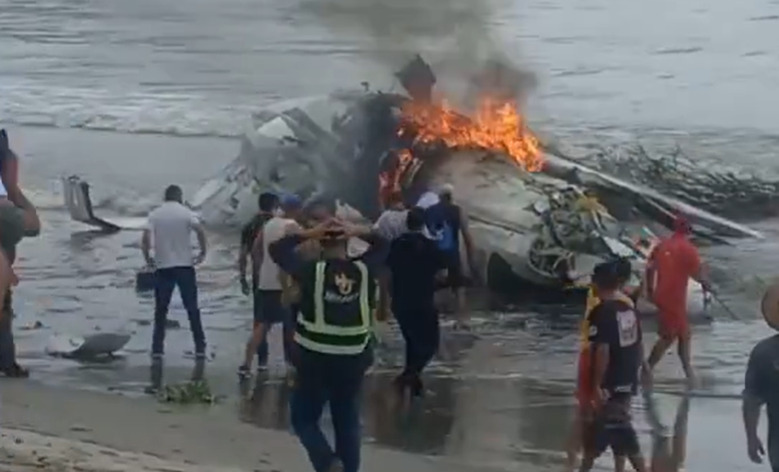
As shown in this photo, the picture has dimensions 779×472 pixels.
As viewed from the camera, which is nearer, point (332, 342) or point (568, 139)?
→ point (332, 342)

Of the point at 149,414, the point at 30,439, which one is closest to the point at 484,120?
the point at 149,414

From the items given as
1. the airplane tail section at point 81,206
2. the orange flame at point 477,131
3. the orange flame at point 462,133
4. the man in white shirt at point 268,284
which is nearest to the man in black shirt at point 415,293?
the man in white shirt at point 268,284

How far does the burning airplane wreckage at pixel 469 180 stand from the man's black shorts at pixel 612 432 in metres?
7.01

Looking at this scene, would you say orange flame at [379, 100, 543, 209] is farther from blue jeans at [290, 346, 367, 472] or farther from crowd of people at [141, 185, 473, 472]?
blue jeans at [290, 346, 367, 472]

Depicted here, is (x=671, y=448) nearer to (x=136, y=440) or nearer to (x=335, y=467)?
(x=335, y=467)

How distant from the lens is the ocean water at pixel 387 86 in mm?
13992

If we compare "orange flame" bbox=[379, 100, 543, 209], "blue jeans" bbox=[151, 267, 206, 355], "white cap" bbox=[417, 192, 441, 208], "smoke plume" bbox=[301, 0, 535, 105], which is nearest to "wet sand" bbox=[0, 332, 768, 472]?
"blue jeans" bbox=[151, 267, 206, 355]

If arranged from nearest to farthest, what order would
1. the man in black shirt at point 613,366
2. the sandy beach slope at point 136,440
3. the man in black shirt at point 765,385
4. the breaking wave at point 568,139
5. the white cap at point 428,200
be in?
the man in black shirt at point 765,385, the sandy beach slope at point 136,440, the man in black shirt at point 613,366, the white cap at point 428,200, the breaking wave at point 568,139

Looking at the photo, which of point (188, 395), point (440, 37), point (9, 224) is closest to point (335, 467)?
point (188, 395)

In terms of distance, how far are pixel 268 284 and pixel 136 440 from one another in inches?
112

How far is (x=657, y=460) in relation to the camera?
1147 cm

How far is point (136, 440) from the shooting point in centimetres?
1110

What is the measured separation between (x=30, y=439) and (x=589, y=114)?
2478 centimetres

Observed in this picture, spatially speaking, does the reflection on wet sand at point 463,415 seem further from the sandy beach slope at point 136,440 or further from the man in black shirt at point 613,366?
the man in black shirt at point 613,366
